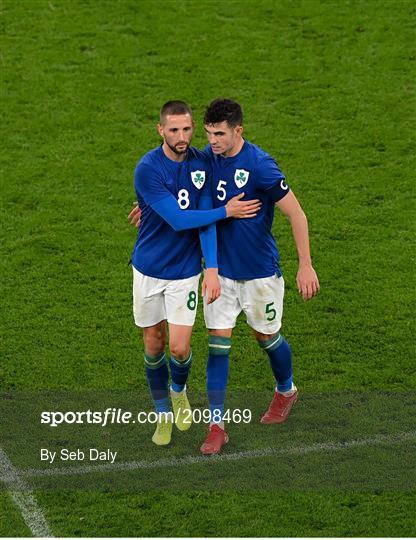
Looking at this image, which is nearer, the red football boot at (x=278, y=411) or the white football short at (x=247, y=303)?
the white football short at (x=247, y=303)

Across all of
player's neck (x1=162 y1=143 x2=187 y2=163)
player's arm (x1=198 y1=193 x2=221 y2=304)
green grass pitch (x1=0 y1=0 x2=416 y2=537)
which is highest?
player's neck (x1=162 y1=143 x2=187 y2=163)

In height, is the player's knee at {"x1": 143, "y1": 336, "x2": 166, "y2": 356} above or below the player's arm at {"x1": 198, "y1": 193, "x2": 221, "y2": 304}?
below

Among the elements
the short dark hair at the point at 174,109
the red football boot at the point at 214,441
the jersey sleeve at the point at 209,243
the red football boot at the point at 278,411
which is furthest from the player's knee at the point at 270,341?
the short dark hair at the point at 174,109

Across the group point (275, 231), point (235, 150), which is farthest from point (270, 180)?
point (275, 231)

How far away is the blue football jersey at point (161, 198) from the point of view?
8781 millimetres

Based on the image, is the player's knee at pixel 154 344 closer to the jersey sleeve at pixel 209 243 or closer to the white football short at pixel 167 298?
the white football short at pixel 167 298

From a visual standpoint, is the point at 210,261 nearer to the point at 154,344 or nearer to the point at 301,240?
the point at 301,240

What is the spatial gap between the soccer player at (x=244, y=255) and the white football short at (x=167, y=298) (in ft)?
0.43

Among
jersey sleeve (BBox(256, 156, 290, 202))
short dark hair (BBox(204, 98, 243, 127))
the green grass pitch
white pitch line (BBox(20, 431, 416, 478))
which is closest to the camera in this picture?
the green grass pitch

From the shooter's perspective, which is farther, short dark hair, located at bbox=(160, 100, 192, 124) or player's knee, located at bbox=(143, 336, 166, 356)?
player's knee, located at bbox=(143, 336, 166, 356)

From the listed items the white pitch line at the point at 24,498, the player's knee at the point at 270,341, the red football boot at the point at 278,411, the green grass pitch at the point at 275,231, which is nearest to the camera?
the white pitch line at the point at 24,498

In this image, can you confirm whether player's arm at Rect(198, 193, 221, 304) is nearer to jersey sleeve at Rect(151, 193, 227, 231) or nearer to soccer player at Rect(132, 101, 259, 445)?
soccer player at Rect(132, 101, 259, 445)

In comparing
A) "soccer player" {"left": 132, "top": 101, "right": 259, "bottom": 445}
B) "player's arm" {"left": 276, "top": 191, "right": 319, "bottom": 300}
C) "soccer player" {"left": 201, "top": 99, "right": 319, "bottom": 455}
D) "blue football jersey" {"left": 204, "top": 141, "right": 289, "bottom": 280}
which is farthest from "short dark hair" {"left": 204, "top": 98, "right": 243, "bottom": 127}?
"player's arm" {"left": 276, "top": 191, "right": 319, "bottom": 300}

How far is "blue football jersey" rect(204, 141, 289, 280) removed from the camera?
8852mm
